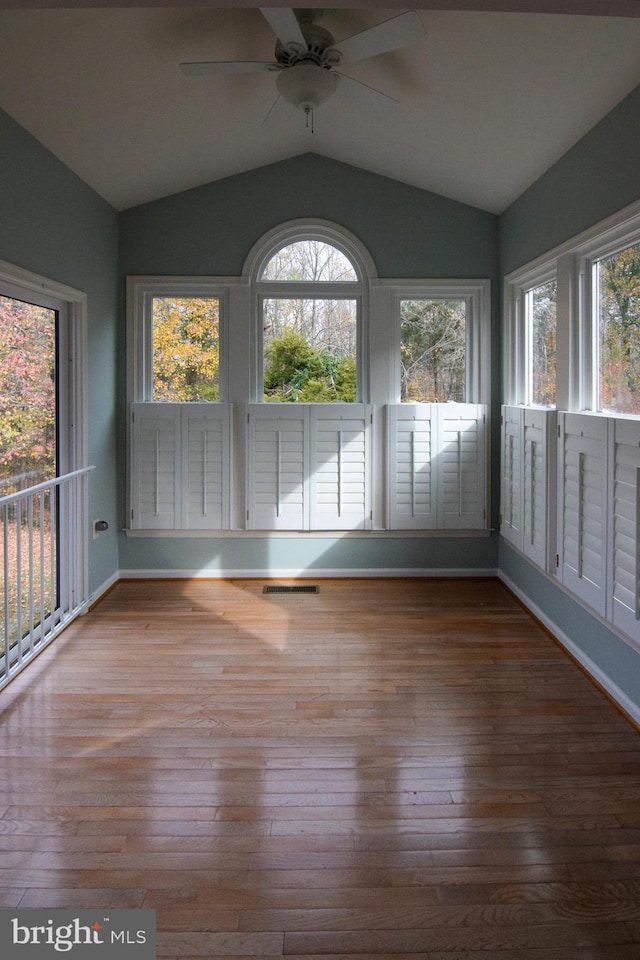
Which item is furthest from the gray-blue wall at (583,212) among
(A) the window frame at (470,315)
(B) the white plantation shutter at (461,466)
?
(B) the white plantation shutter at (461,466)

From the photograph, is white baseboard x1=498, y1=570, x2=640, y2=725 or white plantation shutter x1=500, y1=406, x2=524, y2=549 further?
white plantation shutter x1=500, y1=406, x2=524, y2=549

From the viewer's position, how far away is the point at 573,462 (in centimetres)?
364

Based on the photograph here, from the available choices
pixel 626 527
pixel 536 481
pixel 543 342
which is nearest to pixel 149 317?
pixel 543 342

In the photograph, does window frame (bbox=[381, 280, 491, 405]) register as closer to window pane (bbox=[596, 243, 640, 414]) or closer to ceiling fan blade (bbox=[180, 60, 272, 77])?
window pane (bbox=[596, 243, 640, 414])

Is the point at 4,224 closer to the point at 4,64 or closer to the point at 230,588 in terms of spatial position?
the point at 4,64

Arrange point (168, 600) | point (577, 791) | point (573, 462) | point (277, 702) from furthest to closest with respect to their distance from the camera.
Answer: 1. point (168, 600)
2. point (573, 462)
3. point (277, 702)
4. point (577, 791)

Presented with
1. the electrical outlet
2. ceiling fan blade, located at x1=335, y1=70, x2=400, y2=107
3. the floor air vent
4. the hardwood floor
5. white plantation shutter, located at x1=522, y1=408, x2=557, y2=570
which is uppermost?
ceiling fan blade, located at x1=335, y1=70, x2=400, y2=107

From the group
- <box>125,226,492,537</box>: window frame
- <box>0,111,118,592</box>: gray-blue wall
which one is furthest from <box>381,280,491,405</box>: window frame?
<box>0,111,118,592</box>: gray-blue wall

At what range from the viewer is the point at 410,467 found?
17.3 feet

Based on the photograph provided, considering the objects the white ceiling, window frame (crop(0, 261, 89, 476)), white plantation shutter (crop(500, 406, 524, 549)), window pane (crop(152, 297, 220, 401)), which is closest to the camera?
the white ceiling

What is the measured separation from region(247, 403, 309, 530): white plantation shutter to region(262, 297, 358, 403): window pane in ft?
0.53

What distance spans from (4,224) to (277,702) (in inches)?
96.7

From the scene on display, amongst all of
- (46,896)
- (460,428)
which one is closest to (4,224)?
(46,896)

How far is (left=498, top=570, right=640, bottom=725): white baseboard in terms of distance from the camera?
10.2ft
